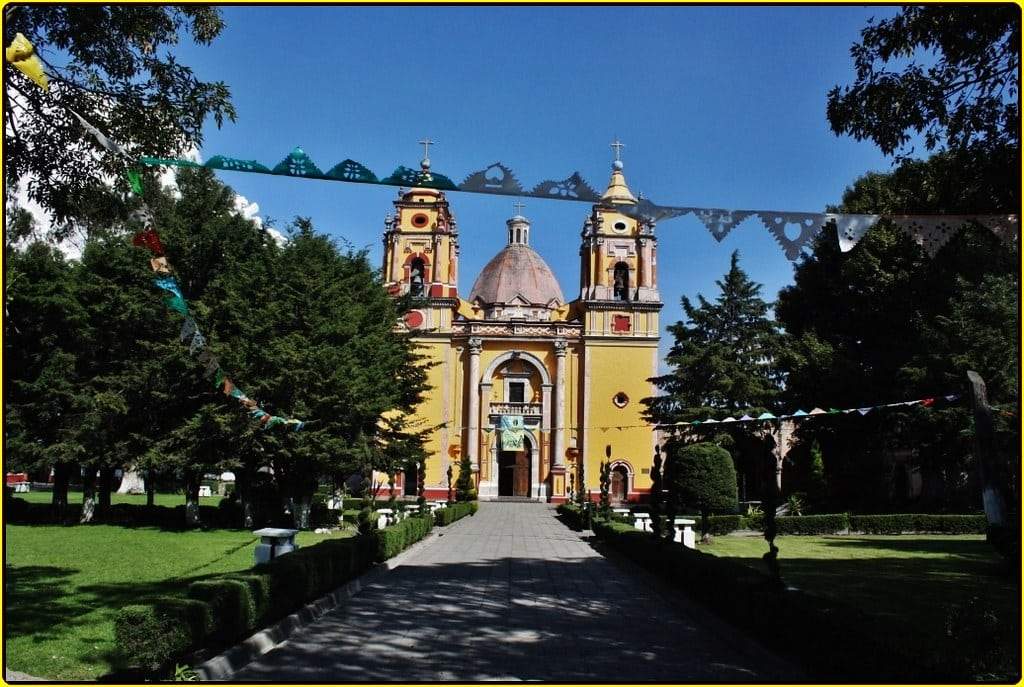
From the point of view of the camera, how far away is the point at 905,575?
15648 mm

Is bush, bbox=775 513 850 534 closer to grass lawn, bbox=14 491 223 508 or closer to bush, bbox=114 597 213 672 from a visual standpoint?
grass lawn, bbox=14 491 223 508

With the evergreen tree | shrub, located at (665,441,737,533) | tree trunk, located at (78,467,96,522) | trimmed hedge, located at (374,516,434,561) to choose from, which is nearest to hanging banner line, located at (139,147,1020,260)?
trimmed hedge, located at (374,516,434,561)

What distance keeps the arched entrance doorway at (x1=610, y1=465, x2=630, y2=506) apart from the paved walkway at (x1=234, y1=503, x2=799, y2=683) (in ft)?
104

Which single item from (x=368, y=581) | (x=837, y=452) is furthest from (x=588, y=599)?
(x=837, y=452)

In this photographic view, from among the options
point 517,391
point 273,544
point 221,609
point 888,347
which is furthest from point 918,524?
point 221,609

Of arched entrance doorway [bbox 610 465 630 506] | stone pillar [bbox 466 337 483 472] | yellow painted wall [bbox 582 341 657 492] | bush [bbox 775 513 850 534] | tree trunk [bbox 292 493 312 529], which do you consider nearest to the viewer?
tree trunk [bbox 292 493 312 529]

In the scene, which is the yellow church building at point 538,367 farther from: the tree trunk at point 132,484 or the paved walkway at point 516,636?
the paved walkway at point 516,636

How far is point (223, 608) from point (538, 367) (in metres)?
41.4

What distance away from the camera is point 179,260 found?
1029 inches

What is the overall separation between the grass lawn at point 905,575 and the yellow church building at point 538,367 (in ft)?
69.3

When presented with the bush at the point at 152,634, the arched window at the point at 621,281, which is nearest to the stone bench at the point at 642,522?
the bush at the point at 152,634

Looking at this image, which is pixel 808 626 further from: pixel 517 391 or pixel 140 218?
pixel 517 391

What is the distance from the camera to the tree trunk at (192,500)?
25188 mm

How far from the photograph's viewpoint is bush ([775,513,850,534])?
88.7ft
